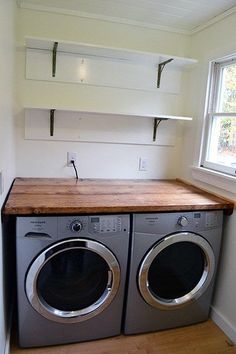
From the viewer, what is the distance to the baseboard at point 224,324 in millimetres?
1883

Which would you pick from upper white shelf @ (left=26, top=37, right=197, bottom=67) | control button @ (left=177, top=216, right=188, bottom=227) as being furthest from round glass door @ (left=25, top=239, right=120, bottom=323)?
upper white shelf @ (left=26, top=37, right=197, bottom=67)

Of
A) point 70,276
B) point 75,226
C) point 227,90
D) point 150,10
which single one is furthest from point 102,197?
point 150,10

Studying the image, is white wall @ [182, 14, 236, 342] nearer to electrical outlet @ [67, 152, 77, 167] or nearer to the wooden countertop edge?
the wooden countertop edge

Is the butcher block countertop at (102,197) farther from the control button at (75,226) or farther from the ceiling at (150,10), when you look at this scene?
the ceiling at (150,10)

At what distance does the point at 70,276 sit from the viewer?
1.72 meters

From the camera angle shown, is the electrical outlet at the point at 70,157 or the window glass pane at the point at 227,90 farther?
the electrical outlet at the point at 70,157

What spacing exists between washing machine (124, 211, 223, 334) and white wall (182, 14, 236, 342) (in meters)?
0.08

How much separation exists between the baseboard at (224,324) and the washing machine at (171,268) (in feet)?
0.18

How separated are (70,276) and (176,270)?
72 centimetres

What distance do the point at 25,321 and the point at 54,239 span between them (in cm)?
54

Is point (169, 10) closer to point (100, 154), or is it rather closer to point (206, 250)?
point (100, 154)

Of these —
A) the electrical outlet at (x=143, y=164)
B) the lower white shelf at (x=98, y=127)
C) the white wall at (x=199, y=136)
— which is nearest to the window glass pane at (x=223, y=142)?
the white wall at (x=199, y=136)

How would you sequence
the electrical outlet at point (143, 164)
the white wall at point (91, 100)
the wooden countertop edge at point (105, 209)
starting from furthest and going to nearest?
the electrical outlet at point (143, 164) < the white wall at point (91, 100) < the wooden countertop edge at point (105, 209)

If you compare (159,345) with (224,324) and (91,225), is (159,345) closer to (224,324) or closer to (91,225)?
(224,324)
